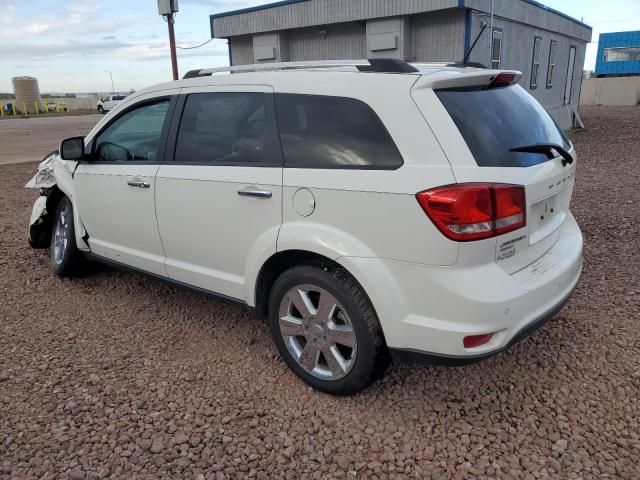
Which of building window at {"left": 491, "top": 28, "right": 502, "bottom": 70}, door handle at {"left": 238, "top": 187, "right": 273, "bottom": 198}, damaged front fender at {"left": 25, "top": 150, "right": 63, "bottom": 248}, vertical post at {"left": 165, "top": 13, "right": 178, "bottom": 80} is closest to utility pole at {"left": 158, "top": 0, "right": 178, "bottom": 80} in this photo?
vertical post at {"left": 165, "top": 13, "right": 178, "bottom": 80}

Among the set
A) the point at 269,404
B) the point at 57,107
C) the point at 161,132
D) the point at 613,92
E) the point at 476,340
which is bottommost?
the point at 269,404

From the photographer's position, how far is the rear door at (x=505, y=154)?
239 cm

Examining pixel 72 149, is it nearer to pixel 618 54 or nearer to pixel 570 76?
pixel 570 76

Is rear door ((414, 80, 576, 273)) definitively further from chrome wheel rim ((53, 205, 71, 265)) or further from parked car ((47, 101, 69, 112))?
parked car ((47, 101, 69, 112))

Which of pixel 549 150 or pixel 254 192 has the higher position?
pixel 549 150

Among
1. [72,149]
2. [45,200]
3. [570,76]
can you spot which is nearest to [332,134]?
[72,149]

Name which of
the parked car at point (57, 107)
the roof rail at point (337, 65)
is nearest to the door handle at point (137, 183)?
the roof rail at point (337, 65)

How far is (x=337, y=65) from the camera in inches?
116

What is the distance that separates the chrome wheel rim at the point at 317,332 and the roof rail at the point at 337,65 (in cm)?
119

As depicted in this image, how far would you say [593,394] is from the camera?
289 cm

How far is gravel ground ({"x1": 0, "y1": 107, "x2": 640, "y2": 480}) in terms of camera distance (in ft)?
8.07

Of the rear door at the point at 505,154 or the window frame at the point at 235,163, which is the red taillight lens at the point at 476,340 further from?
the window frame at the point at 235,163

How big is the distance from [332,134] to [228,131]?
2.62 ft

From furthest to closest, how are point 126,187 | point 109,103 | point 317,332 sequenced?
point 109,103 → point 126,187 → point 317,332
